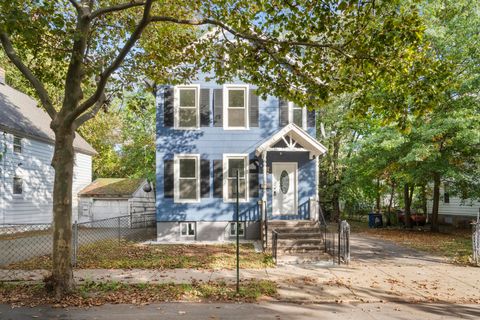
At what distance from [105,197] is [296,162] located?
15.2 metres

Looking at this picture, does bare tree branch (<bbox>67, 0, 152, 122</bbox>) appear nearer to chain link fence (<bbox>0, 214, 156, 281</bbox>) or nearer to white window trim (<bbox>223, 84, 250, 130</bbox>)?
chain link fence (<bbox>0, 214, 156, 281</bbox>)

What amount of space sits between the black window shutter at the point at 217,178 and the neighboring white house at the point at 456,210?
15.2 metres

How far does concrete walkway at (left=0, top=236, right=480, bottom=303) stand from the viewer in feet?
24.3

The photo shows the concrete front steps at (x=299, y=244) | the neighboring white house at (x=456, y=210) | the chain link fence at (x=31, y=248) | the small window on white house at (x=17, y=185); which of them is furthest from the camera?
the neighboring white house at (x=456, y=210)

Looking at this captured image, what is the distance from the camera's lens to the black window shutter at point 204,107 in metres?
15.1

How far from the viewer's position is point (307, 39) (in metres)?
7.85

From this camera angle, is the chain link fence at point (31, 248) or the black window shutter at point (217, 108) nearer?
the chain link fence at point (31, 248)

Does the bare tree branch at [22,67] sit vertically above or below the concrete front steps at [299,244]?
above

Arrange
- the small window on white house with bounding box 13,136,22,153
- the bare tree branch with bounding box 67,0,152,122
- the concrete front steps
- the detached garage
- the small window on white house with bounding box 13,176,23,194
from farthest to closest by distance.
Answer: the detached garage
the small window on white house with bounding box 13,136,22,153
the small window on white house with bounding box 13,176,23,194
the concrete front steps
the bare tree branch with bounding box 67,0,152,122

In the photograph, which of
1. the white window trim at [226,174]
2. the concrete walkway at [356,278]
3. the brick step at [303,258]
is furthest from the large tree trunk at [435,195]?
the brick step at [303,258]

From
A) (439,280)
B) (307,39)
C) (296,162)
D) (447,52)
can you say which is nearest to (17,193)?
(296,162)

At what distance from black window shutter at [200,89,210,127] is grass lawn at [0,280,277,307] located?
8.21m

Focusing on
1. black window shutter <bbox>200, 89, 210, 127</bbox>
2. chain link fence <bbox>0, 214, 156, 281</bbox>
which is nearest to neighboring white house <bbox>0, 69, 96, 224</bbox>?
chain link fence <bbox>0, 214, 156, 281</bbox>

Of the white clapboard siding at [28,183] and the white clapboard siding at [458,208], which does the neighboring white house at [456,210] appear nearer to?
the white clapboard siding at [458,208]
